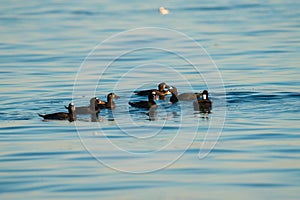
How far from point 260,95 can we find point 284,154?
5.61 metres

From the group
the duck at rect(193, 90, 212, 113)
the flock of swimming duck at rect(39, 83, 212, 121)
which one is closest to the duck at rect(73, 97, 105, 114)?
the flock of swimming duck at rect(39, 83, 212, 121)

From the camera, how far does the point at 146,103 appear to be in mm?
17422

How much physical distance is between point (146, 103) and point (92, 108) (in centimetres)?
124

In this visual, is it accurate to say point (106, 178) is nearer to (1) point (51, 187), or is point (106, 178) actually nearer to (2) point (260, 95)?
(1) point (51, 187)

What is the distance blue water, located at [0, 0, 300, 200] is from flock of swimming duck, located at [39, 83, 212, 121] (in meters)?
0.23

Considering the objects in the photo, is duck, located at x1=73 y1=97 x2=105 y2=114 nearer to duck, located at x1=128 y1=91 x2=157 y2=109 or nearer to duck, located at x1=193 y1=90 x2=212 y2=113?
duck, located at x1=128 y1=91 x2=157 y2=109

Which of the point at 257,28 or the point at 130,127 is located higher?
the point at 257,28

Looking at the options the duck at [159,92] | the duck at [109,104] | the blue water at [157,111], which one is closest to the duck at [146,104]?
the blue water at [157,111]

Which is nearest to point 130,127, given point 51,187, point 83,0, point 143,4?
point 51,187

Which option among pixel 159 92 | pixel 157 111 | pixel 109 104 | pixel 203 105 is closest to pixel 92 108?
pixel 109 104

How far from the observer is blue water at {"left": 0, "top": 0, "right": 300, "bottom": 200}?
10930 mm

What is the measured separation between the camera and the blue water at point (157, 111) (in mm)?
10930

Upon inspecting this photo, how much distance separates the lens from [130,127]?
14.9 meters

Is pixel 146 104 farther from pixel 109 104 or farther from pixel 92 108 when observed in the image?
pixel 92 108
